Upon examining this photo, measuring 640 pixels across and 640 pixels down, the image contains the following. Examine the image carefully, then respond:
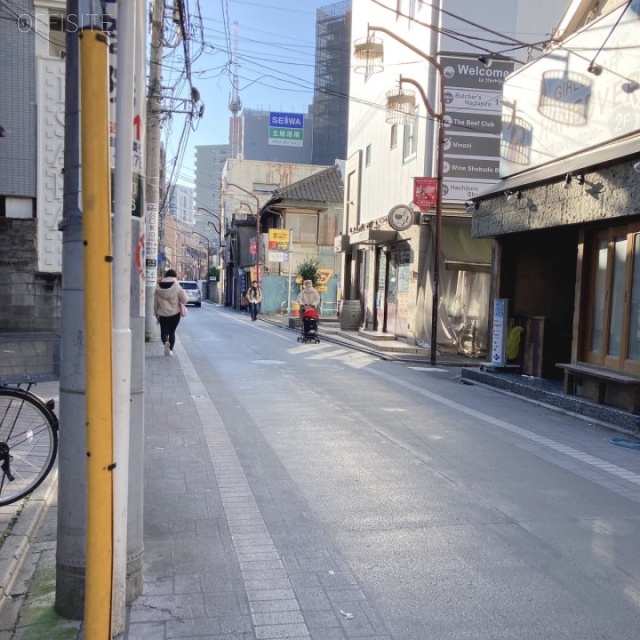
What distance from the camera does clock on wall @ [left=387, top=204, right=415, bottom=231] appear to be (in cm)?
1878

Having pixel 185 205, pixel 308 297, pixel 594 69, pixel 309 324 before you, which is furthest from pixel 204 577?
pixel 185 205

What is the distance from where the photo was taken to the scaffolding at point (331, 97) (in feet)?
268

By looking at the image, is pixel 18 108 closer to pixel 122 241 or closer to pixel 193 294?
pixel 122 241

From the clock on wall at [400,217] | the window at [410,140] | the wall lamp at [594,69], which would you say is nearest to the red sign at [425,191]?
the clock on wall at [400,217]

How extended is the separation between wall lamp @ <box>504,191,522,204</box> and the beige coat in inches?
269

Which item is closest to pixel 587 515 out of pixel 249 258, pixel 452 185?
pixel 452 185

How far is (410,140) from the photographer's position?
21.0 m

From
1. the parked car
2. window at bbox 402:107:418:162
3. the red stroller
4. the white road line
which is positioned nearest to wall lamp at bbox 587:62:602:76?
the white road line

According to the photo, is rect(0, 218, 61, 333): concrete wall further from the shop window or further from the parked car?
the parked car

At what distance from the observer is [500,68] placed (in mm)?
18906

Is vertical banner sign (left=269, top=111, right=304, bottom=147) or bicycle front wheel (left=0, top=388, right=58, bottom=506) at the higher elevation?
vertical banner sign (left=269, top=111, right=304, bottom=147)

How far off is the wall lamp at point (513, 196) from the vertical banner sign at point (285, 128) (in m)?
48.7

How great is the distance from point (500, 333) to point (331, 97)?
77.2m

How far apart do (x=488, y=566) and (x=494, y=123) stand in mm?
16735
